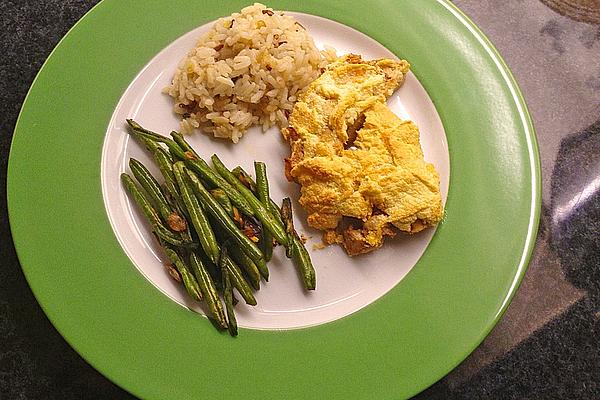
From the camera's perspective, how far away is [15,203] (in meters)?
2.97

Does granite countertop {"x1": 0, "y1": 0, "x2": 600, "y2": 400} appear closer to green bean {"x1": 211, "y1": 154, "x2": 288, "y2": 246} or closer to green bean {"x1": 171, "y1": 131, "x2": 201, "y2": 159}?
green bean {"x1": 171, "y1": 131, "x2": 201, "y2": 159}

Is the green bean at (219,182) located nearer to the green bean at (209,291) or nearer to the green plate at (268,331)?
the green bean at (209,291)

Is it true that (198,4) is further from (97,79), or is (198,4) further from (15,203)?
(15,203)

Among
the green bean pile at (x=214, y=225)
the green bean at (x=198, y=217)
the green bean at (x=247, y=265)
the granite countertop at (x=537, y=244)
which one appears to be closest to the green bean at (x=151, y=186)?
the green bean pile at (x=214, y=225)

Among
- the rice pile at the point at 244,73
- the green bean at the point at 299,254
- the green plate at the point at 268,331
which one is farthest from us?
the rice pile at the point at 244,73

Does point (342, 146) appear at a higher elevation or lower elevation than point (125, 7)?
lower

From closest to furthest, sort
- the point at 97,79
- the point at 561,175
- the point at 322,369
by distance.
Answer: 1. the point at 322,369
2. the point at 97,79
3. the point at 561,175

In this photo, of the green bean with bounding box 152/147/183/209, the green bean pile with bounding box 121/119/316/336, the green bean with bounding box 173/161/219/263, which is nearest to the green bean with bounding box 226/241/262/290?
the green bean pile with bounding box 121/119/316/336

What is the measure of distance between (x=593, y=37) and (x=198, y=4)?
2196 millimetres

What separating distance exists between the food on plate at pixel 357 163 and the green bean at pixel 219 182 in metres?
0.26

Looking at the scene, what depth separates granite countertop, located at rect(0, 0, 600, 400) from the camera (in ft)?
10.4

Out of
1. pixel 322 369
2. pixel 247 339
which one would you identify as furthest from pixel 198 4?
pixel 322 369

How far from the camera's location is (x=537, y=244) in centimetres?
337

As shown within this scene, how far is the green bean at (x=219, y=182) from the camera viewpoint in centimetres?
290
